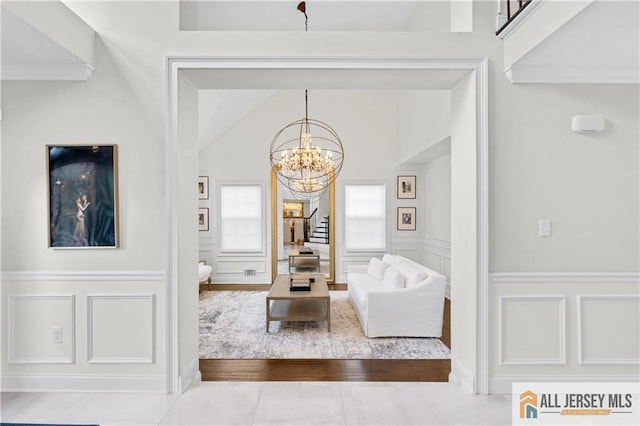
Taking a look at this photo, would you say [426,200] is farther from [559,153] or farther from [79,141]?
[79,141]

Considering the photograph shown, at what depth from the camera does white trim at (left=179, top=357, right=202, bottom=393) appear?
2619mm

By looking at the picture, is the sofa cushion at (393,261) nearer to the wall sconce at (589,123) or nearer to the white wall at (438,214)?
the white wall at (438,214)

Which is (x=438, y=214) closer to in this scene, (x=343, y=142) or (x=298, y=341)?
(x=343, y=142)

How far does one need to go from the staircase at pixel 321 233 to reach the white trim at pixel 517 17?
5.95m

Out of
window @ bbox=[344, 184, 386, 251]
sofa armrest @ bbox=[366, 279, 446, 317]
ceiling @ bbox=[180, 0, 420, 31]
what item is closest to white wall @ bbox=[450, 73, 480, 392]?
sofa armrest @ bbox=[366, 279, 446, 317]

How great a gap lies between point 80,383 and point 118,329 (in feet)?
1.58

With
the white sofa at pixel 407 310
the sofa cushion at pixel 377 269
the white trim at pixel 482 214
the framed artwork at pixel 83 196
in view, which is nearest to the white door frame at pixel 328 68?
the white trim at pixel 482 214

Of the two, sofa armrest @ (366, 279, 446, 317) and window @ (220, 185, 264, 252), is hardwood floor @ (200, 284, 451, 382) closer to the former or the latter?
sofa armrest @ (366, 279, 446, 317)

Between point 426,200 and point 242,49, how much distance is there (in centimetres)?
514

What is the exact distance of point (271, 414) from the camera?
2.38m

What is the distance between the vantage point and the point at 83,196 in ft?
8.50

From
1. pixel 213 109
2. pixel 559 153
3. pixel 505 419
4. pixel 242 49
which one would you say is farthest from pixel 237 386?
pixel 213 109

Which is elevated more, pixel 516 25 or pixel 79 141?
pixel 516 25

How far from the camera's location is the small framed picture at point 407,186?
7008 millimetres
